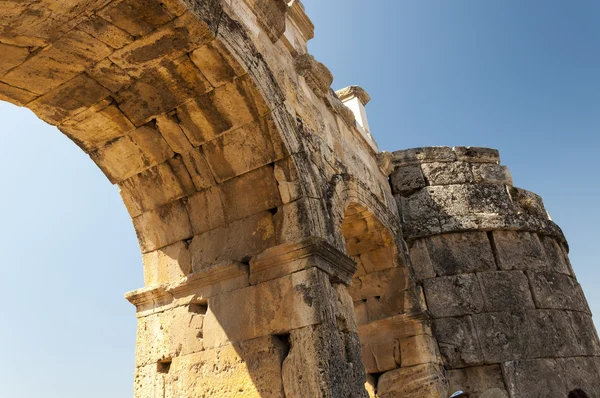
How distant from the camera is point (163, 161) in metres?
4.34

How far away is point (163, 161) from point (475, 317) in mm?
4139

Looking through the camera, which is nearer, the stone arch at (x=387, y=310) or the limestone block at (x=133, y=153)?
the limestone block at (x=133, y=153)

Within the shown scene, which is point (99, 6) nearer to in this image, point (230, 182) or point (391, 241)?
point (230, 182)

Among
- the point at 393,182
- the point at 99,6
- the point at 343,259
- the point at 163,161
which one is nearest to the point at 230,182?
the point at 163,161

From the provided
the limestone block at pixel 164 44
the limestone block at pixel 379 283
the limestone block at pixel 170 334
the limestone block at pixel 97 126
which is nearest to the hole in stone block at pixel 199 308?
the limestone block at pixel 170 334

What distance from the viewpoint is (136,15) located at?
10.7 ft

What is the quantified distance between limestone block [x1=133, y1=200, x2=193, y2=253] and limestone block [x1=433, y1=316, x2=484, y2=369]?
3.39 meters

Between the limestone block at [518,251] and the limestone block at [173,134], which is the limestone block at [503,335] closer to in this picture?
the limestone block at [518,251]

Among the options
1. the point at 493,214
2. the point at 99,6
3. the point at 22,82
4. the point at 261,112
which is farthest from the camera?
the point at 493,214

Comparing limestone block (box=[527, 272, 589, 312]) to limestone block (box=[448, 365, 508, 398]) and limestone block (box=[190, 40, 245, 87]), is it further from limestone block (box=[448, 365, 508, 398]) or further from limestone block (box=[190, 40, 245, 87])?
limestone block (box=[190, 40, 245, 87])

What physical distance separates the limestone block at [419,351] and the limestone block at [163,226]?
299 centimetres

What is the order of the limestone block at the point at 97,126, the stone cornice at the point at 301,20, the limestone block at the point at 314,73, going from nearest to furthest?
the limestone block at the point at 97,126 → the limestone block at the point at 314,73 → the stone cornice at the point at 301,20

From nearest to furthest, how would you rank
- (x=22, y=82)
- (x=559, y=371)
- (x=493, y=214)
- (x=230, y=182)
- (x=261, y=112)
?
(x=22, y=82) < (x=261, y=112) < (x=230, y=182) < (x=559, y=371) < (x=493, y=214)

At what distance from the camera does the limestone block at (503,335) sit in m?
5.99
